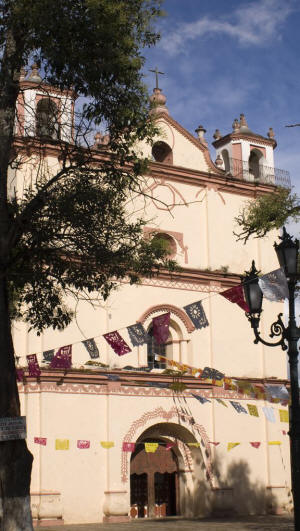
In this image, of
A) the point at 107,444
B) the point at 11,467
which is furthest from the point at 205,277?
the point at 11,467

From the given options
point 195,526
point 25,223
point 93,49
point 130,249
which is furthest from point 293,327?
point 195,526

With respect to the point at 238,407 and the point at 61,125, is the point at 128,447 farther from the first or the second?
the point at 61,125

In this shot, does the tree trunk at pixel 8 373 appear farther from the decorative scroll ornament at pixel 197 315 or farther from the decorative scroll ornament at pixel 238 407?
the decorative scroll ornament at pixel 238 407

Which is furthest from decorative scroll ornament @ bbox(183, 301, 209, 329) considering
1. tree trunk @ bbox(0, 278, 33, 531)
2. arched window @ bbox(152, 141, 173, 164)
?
tree trunk @ bbox(0, 278, 33, 531)

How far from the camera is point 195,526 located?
2216cm

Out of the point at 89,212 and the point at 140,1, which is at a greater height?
the point at 140,1

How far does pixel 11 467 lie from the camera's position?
1150 centimetres

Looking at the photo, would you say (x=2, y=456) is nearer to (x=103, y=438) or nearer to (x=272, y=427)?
(x=103, y=438)

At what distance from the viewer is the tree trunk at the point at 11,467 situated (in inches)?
449

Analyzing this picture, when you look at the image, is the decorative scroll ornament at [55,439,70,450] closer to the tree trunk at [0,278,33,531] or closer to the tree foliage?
the tree foliage

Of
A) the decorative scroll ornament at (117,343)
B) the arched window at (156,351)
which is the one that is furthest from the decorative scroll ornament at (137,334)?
the arched window at (156,351)

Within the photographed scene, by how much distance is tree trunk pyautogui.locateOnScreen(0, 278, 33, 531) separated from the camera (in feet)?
37.4

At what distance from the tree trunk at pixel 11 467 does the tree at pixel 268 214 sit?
15676 millimetres

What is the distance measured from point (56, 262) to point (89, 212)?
3.83ft
